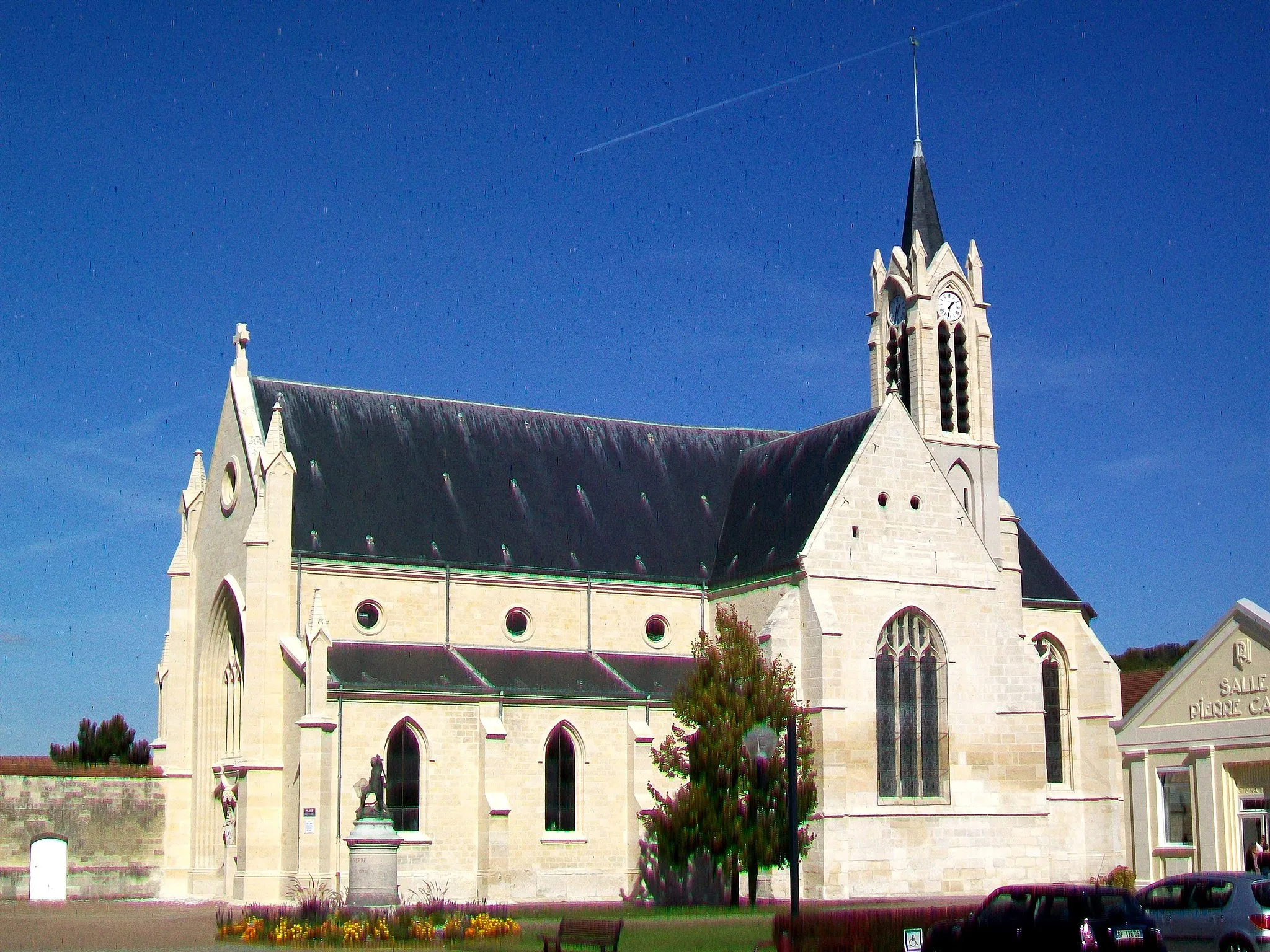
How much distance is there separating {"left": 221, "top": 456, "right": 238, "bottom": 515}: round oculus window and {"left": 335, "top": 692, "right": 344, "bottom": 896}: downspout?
761 centimetres

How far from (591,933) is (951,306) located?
2955 cm

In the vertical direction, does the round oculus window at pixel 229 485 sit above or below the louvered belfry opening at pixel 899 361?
below

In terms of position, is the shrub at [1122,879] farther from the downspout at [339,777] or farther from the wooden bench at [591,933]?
the downspout at [339,777]

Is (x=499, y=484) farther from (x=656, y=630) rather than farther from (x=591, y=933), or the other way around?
(x=591, y=933)

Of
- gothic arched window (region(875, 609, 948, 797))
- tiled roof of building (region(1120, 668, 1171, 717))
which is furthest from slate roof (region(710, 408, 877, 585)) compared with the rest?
tiled roof of building (region(1120, 668, 1171, 717))

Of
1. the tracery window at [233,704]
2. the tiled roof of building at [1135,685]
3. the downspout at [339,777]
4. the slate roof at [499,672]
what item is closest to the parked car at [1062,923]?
the downspout at [339,777]

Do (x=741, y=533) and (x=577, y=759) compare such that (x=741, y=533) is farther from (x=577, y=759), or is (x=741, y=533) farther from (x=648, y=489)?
(x=577, y=759)

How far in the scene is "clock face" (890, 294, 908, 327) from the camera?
4837 centimetres

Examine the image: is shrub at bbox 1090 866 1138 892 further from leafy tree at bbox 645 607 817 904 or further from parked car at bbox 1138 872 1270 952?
parked car at bbox 1138 872 1270 952

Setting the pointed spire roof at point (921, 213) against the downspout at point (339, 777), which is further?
the pointed spire roof at point (921, 213)

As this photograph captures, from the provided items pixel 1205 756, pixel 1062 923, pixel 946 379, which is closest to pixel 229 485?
pixel 946 379

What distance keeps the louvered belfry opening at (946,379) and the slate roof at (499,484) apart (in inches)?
243

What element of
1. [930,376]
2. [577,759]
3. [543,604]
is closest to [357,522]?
[543,604]

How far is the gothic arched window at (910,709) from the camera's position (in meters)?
39.8
